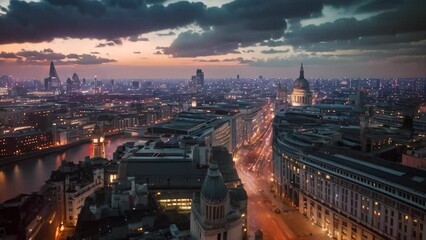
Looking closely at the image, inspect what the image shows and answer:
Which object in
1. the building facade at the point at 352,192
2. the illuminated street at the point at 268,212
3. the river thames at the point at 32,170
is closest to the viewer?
the building facade at the point at 352,192

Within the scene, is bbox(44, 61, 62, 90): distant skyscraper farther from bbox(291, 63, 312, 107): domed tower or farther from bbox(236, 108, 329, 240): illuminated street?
bbox(236, 108, 329, 240): illuminated street

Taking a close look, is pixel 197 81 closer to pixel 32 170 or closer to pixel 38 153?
pixel 38 153

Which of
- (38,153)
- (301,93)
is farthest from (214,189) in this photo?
(301,93)

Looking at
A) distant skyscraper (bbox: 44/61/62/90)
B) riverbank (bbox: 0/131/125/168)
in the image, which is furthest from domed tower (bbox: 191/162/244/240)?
distant skyscraper (bbox: 44/61/62/90)

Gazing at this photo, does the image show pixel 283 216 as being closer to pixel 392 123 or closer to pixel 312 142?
pixel 312 142

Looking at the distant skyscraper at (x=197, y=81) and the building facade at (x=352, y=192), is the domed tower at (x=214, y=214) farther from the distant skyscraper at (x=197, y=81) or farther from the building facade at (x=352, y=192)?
the distant skyscraper at (x=197, y=81)

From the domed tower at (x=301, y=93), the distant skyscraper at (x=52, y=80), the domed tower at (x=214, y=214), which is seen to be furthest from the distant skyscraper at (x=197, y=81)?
the domed tower at (x=214, y=214)
